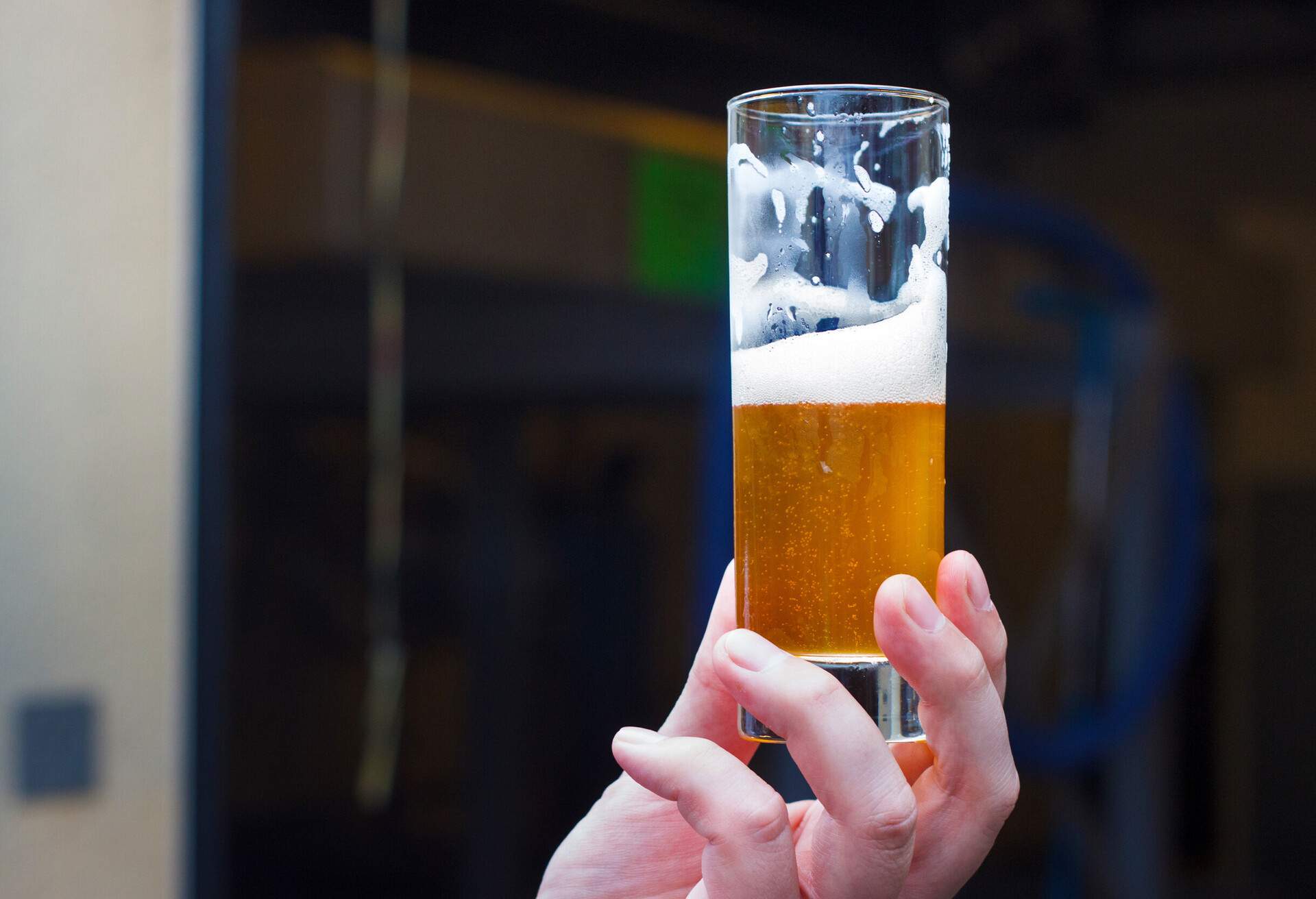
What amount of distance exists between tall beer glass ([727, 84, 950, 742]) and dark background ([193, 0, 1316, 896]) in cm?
113

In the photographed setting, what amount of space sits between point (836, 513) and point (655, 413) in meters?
3.19

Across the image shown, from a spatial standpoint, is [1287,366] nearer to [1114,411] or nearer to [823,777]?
[1114,411]

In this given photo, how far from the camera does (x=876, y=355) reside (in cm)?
77

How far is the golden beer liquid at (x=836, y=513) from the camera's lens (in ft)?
2.51

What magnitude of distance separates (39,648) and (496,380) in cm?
92

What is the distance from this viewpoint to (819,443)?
767 millimetres

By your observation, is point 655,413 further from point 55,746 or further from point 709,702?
point 709,702

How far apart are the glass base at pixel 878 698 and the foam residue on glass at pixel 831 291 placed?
5.7 inches

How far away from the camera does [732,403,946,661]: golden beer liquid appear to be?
765 mm

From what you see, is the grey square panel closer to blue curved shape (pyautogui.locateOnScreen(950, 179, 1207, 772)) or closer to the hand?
the hand

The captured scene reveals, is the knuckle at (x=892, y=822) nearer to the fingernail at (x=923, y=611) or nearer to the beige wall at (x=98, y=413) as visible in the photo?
the fingernail at (x=923, y=611)

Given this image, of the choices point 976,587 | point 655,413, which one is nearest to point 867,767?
point 976,587

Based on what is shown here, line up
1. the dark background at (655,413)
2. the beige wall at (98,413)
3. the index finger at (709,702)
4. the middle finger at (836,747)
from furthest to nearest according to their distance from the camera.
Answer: the dark background at (655,413), the beige wall at (98,413), the index finger at (709,702), the middle finger at (836,747)

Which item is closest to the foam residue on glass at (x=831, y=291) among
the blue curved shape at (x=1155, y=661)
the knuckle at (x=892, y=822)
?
the knuckle at (x=892, y=822)
